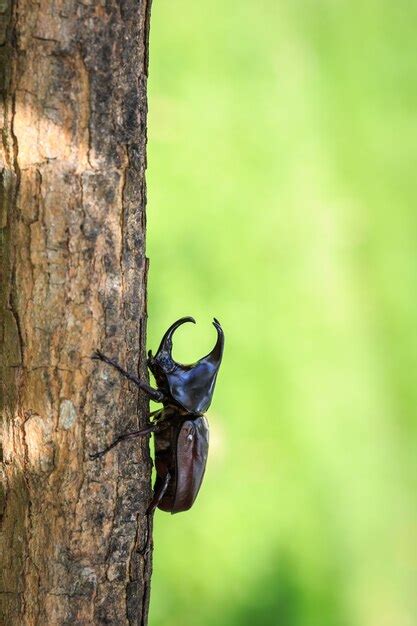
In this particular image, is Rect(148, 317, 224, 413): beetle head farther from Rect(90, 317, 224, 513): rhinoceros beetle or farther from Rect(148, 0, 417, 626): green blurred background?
Rect(148, 0, 417, 626): green blurred background

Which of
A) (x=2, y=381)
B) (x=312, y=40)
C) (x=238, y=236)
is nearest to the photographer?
(x=2, y=381)

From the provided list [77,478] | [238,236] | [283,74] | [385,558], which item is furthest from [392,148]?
[77,478]

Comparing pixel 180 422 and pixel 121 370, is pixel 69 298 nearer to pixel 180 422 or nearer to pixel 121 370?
pixel 121 370

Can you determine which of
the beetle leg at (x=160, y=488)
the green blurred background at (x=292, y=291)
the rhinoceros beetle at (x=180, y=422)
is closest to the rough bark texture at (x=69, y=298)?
the beetle leg at (x=160, y=488)

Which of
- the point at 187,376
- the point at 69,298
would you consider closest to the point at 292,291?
the point at 187,376

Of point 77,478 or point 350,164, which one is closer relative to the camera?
point 77,478

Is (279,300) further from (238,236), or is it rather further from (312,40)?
(312,40)

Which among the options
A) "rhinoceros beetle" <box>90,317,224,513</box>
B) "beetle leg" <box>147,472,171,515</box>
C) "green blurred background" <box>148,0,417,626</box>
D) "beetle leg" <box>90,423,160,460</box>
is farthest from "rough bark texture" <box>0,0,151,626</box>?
"green blurred background" <box>148,0,417,626</box>

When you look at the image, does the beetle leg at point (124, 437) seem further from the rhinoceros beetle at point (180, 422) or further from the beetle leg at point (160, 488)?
the rhinoceros beetle at point (180, 422)
